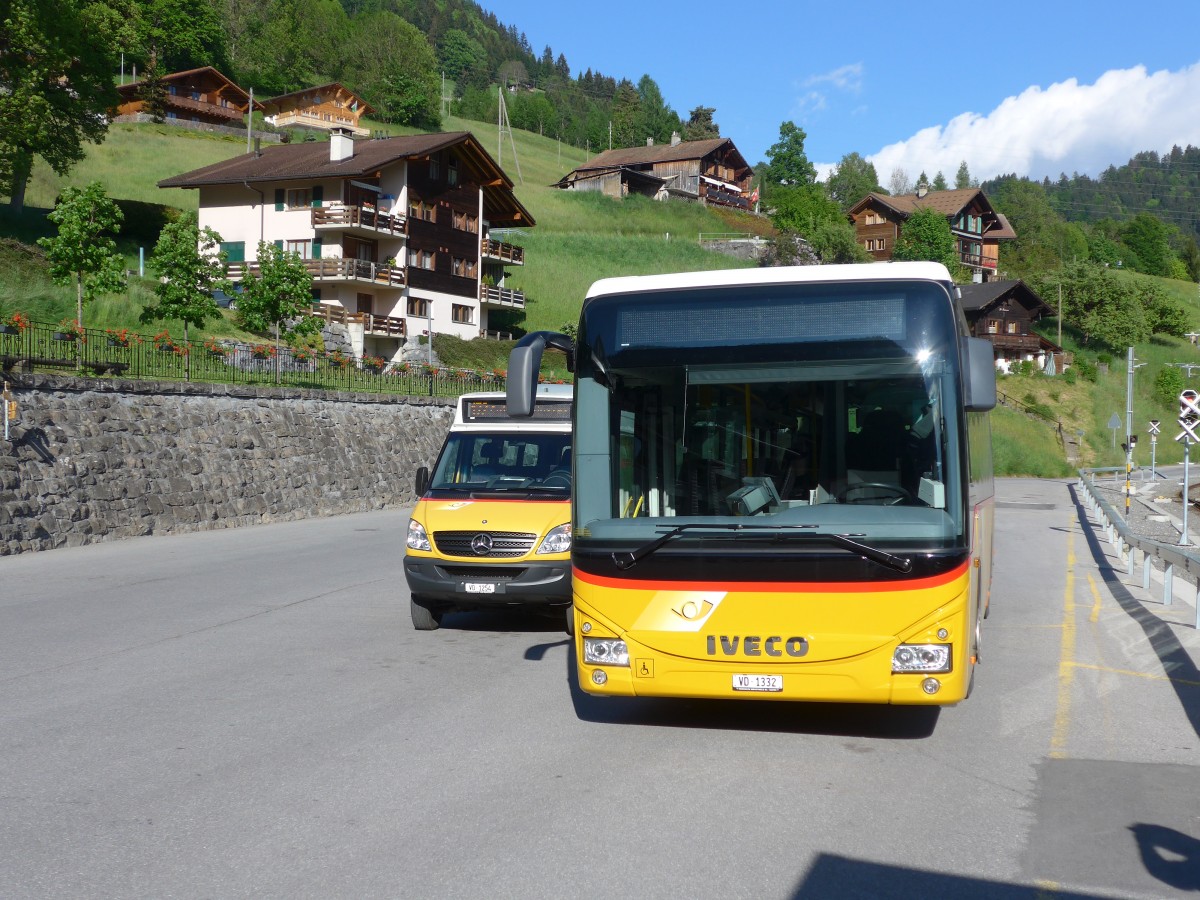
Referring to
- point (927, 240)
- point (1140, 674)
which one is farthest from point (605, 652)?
point (927, 240)

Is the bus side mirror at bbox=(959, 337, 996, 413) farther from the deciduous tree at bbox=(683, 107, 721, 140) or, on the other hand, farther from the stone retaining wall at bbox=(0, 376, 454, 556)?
the deciduous tree at bbox=(683, 107, 721, 140)

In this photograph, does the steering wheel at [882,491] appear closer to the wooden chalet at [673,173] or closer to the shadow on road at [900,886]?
the shadow on road at [900,886]

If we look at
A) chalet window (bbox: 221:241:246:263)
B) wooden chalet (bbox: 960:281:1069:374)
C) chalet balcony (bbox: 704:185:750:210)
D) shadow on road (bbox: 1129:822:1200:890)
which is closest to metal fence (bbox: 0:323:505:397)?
shadow on road (bbox: 1129:822:1200:890)

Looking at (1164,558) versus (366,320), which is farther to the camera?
(366,320)

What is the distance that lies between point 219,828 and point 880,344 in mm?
4404

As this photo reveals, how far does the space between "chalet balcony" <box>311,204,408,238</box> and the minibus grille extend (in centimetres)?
4954

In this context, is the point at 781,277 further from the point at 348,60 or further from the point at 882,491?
the point at 348,60

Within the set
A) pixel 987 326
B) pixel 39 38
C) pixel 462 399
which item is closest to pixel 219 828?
pixel 462 399

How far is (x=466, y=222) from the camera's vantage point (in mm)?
67188

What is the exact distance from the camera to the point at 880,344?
698cm

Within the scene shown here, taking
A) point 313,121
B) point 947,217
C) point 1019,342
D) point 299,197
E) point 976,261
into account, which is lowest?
point 1019,342

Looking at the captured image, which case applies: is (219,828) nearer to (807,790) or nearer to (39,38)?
(807,790)

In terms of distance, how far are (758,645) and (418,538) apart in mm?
5222

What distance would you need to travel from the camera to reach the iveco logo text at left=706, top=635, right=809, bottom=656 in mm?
6652
